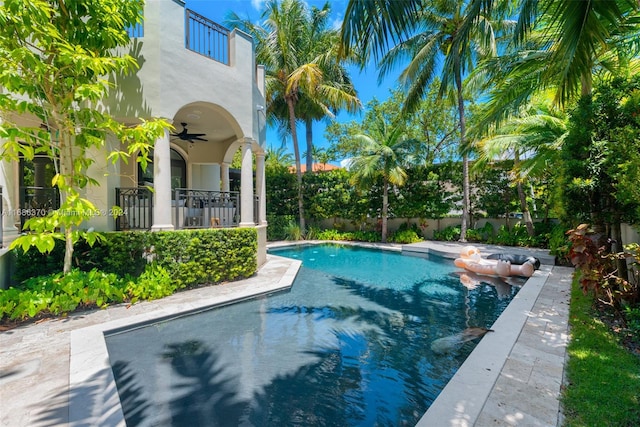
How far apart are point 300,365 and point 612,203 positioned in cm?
709

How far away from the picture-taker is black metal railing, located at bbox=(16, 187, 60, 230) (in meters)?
9.03

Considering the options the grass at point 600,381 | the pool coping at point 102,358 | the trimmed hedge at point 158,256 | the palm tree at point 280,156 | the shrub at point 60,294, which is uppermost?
the palm tree at point 280,156

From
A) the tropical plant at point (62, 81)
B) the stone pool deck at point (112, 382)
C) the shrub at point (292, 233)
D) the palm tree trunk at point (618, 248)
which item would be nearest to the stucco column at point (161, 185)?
the tropical plant at point (62, 81)

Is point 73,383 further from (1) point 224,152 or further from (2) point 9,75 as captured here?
(1) point 224,152

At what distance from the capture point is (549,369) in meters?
3.97

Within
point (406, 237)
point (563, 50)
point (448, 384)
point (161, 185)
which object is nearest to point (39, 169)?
point (161, 185)

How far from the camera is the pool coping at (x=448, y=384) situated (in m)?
3.13

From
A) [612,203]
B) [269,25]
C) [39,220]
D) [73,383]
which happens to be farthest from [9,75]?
[269,25]

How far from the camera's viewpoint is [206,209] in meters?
10.4

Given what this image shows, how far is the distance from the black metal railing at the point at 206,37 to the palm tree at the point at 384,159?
1064 centimetres

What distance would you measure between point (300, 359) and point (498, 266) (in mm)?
9078

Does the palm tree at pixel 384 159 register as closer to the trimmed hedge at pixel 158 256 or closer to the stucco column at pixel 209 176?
the stucco column at pixel 209 176

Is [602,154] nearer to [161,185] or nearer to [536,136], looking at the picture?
[536,136]

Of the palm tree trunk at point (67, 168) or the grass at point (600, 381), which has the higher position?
the palm tree trunk at point (67, 168)
